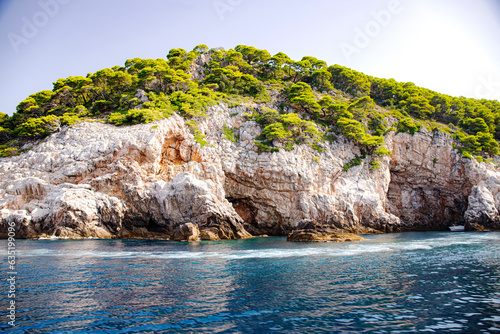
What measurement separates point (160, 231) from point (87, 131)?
1714 cm

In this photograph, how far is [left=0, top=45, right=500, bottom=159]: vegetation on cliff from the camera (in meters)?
45.8

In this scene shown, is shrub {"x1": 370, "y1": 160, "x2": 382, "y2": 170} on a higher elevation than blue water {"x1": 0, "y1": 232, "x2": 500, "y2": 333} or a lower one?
higher

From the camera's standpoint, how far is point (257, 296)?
10500 mm

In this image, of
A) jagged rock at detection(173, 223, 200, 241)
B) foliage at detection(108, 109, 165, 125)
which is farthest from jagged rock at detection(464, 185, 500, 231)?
foliage at detection(108, 109, 165, 125)

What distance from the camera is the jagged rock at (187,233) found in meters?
32.5

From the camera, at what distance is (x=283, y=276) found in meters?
13.9

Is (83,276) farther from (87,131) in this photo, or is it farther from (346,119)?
(346,119)

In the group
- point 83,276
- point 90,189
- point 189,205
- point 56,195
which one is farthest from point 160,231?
point 83,276

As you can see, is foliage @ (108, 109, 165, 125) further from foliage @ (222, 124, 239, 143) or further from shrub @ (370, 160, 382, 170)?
shrub @ (370, 160, 382, 170)

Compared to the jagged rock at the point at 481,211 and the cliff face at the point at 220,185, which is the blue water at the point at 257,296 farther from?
the jagged rock at the point at 481,211

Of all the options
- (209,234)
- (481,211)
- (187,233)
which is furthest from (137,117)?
(481,211)

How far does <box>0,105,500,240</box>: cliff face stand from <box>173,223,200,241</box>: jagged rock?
14 centimetres

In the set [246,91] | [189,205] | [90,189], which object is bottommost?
[189,205]

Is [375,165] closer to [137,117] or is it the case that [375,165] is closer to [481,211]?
[481,211]
